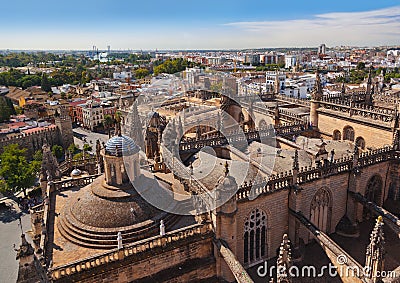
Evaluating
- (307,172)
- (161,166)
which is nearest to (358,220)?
(307,172)

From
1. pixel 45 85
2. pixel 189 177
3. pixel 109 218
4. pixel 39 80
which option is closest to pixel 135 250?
pixel 109 218

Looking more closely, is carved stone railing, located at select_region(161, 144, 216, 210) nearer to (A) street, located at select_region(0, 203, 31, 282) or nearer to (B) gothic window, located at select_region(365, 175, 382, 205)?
(B) gothic window, located at select_region(365, 175, 382, 205)

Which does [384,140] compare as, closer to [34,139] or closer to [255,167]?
[255,167]

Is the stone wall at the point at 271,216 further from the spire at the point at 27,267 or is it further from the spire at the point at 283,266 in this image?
the spire at the point at 27,267

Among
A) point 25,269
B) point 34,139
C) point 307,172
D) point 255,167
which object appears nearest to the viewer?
point 25,269

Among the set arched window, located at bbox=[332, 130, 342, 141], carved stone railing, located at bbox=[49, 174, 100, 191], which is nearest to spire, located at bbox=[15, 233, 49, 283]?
carved stone railing, located at bbox=[49, 174, 100, 191]
